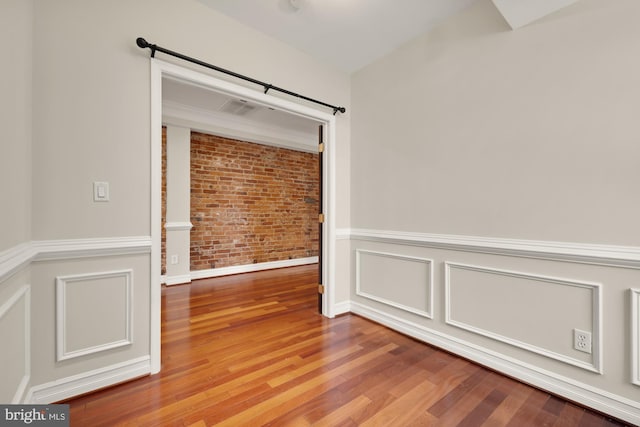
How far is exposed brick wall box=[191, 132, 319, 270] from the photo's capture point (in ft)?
14.8

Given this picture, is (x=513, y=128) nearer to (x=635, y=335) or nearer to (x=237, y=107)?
(x=635, y=335)

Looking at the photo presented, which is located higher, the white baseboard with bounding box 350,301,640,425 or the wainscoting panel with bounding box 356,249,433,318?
the wainscoting panel with bounding box 356,249,433,318

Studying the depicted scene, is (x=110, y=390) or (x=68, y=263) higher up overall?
(x=68, y=263)

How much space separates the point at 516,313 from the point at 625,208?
84cm

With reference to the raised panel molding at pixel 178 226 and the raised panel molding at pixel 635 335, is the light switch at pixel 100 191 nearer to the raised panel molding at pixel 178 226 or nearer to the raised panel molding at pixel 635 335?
the raised panel molding at pixel 178 226

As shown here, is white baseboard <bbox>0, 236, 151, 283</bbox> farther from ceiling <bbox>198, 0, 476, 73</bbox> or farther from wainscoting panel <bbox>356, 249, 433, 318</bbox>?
wainscoting panel <bbox>356, 249, 433, 318</bbox>

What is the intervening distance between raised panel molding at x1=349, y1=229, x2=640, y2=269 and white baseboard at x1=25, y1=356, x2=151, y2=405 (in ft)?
6.95

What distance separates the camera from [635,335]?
1.45 meters

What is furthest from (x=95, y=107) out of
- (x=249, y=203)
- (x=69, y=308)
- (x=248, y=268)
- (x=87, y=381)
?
(x=248, y=268)

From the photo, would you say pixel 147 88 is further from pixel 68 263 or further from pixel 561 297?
pixel 561 297

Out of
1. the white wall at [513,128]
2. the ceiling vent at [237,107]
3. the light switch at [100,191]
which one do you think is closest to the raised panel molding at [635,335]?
the white wall at [513,128]

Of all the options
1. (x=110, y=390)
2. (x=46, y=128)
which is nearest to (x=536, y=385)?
(x=110, y=390)

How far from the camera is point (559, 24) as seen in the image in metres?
1.72

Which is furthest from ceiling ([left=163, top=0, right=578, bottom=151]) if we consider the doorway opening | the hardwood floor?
the hardwood floor
